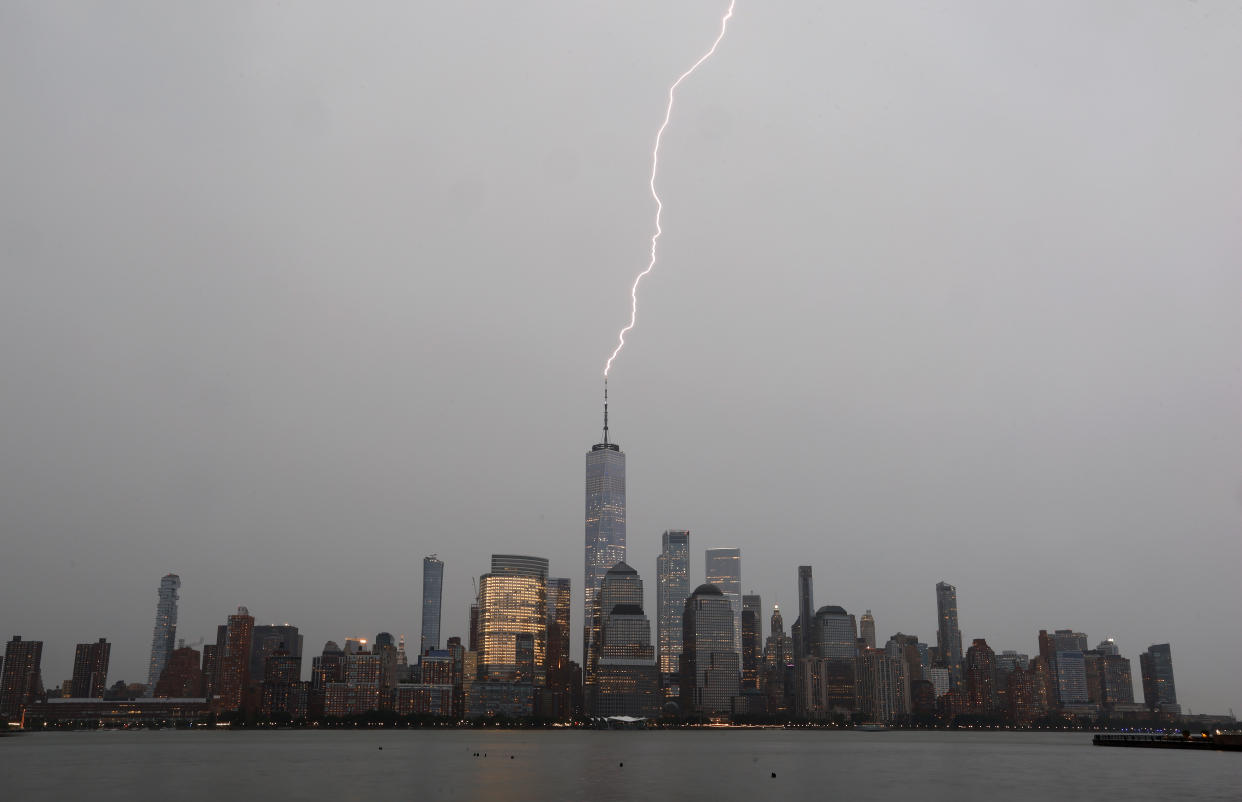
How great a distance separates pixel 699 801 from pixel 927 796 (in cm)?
1953

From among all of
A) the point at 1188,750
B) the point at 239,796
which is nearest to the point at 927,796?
the point at 239,796

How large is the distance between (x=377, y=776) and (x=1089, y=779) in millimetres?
70895

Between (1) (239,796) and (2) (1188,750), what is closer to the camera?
(1) (239,796)

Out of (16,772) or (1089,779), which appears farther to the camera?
(16,772)

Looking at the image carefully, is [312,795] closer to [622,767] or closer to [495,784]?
[495,784]

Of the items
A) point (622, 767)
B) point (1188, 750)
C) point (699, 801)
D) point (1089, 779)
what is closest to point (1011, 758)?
point (1188, 750)

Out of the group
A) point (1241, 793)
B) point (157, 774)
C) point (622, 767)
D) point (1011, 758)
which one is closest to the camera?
point (1241, 793)

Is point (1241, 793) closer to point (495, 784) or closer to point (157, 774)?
point (495, 784)

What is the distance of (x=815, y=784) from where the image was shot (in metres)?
92.3

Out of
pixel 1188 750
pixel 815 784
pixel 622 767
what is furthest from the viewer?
pixel 1188 750

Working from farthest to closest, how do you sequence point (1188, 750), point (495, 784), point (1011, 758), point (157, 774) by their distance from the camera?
point (1188, 750) < point (1011, 758) < point (157, 774) < point (495, 784)

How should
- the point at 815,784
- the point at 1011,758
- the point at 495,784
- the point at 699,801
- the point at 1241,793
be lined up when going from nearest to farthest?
the point at 699,801, the point at 1241,793, the point at 495,784, the point at 815,784, the point at 1011,758

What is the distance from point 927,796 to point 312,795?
159 ft

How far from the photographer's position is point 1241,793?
3034 inches
